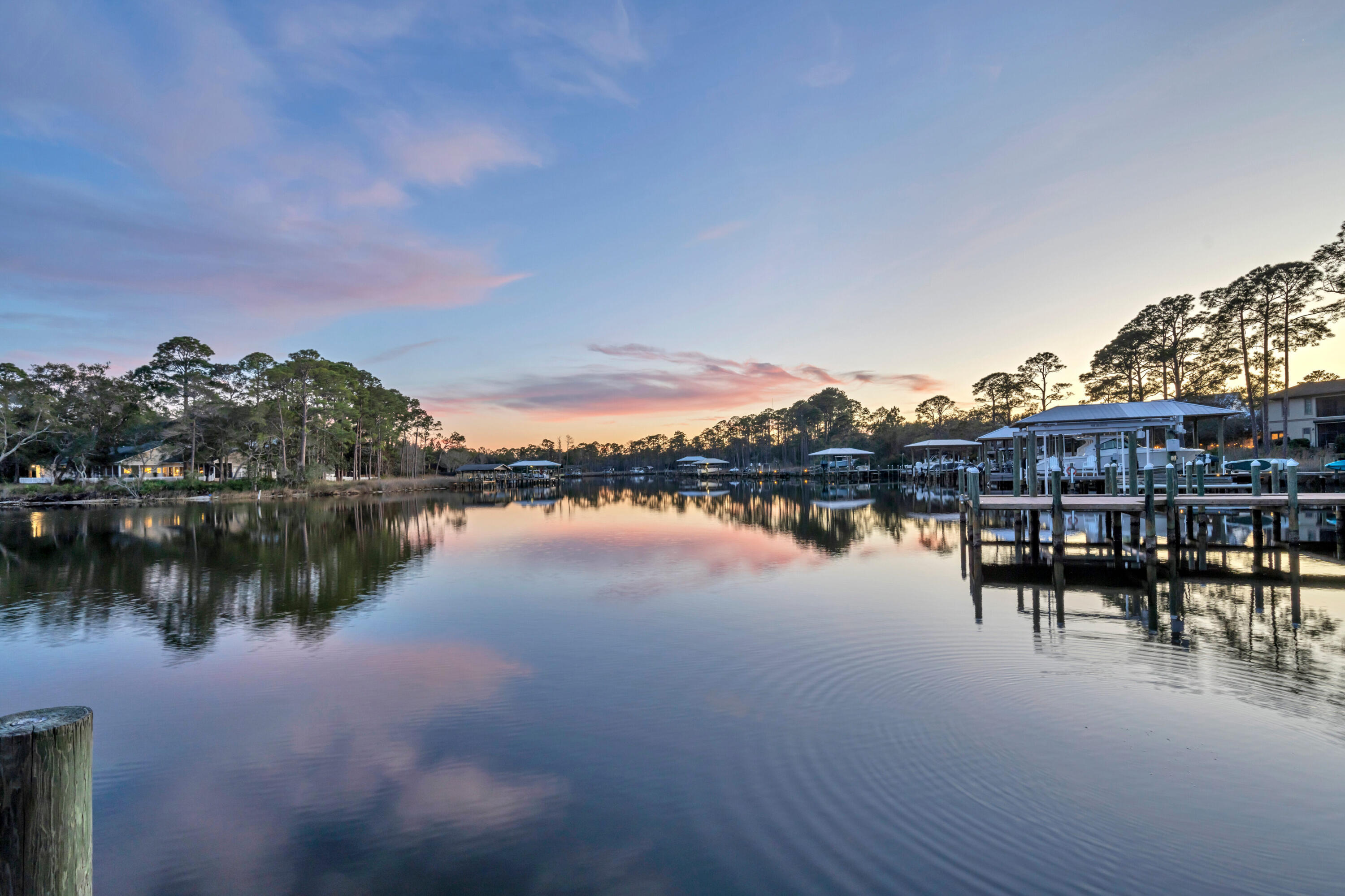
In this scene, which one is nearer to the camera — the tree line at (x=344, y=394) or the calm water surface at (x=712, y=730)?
the calm water surface at (x=712, y=730)

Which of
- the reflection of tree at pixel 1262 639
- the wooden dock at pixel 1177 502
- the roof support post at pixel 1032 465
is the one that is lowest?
the reflection of tree at pixel 1262 639

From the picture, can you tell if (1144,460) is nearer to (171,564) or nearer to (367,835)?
(367,835)

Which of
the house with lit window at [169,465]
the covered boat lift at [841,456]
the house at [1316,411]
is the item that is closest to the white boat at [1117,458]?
the house at [1316,411]

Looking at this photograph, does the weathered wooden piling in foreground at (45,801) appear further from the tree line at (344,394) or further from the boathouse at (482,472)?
the boathouse at (482,472)

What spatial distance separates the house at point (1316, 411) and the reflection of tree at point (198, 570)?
4149 centimetres

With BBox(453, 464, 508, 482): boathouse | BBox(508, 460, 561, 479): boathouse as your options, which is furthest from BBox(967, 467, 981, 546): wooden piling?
BBox(453, 464, 508, 482): boathouse

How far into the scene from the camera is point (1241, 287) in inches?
1030

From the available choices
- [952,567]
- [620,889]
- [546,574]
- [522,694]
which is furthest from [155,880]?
[952,567]

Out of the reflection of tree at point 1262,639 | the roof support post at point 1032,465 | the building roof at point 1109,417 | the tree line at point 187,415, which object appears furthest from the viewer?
the tree line at point 187,415

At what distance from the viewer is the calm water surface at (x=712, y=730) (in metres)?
3.36

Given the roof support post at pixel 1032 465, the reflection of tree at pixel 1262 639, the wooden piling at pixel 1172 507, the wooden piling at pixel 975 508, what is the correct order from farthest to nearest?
the roof support post at pixel 1032 465, the wooden piling at pixel 975 508, the wooden piling at pixel 1172 507, the reflection of tree at pixel 1262 639

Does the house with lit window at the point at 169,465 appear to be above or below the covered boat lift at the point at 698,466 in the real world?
above

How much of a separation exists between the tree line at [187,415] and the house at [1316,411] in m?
56.3

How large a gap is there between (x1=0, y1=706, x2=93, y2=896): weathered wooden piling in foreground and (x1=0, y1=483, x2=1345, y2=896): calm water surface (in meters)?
Result: 1.69
